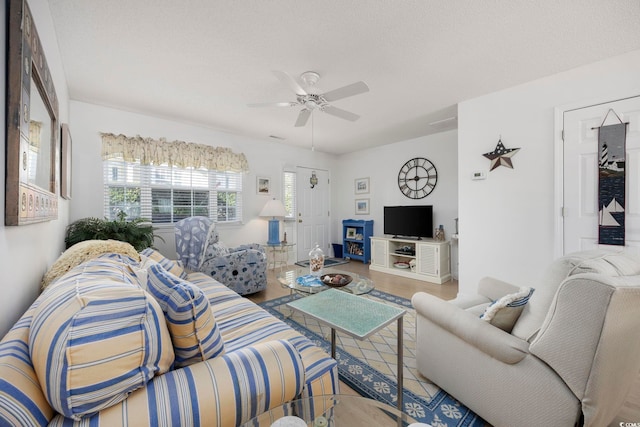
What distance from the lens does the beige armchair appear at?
3.31 feet

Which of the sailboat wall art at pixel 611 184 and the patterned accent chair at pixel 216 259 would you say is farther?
the patterned accent chair at pixel 216 259

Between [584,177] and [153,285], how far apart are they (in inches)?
136

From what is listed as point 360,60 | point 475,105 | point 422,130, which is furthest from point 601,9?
point 422,130

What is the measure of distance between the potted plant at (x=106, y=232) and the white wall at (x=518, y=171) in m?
3.81

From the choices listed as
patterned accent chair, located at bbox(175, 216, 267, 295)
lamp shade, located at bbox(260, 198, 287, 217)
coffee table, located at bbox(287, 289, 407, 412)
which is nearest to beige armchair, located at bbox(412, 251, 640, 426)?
coffee table, located at bbox(287, 289, 407, 412)

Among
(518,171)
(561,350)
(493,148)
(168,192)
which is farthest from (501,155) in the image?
(168,192)

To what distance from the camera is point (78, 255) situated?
61.2 inches

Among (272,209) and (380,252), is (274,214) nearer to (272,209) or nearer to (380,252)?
(272,209)

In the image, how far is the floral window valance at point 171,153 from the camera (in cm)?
332

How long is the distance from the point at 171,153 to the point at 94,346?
11.9 feet

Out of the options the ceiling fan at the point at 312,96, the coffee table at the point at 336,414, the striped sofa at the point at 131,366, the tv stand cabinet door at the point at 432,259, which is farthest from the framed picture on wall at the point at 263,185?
the coffee table at the point at 336,414

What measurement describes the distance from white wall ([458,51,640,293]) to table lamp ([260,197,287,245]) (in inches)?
109

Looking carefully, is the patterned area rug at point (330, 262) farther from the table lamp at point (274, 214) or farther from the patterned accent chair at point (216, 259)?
the patterned accent chair at point (216, 259)

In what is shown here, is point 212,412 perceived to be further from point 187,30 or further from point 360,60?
point 360,60
